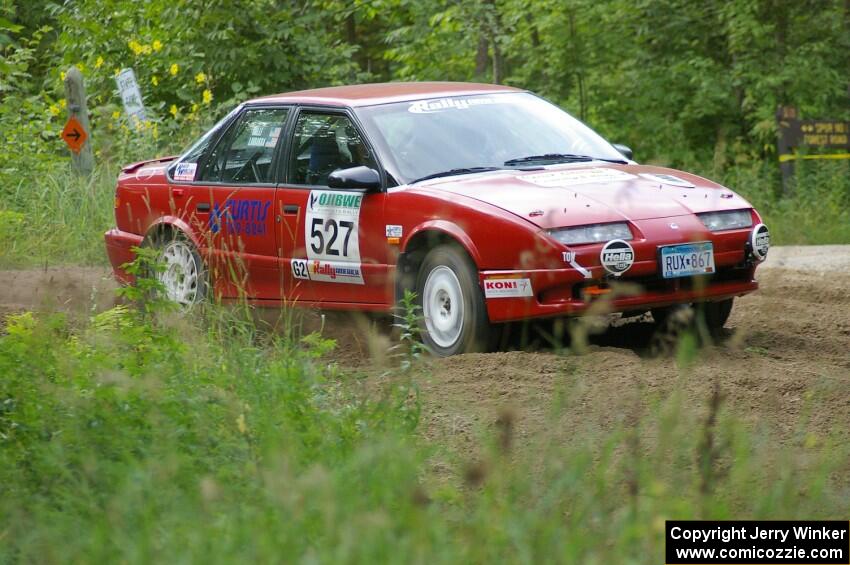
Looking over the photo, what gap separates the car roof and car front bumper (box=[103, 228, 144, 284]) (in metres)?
1.41

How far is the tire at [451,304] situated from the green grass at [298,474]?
1528 millimetres

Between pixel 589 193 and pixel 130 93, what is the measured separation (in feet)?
35.8

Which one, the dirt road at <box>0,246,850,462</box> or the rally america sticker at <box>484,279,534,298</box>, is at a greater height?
the rally america sticker at <box>484,279,534,298</box>

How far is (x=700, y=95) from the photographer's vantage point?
20.1 metres

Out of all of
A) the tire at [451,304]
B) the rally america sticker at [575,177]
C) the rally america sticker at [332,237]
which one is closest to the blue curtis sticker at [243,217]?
the rally america sticker at [332,237]

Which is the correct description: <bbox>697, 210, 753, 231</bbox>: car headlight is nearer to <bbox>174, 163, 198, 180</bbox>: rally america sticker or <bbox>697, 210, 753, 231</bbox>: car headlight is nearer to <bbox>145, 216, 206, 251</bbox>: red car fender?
<bbox>145, 216, 206, 251</bbox>: red car fender

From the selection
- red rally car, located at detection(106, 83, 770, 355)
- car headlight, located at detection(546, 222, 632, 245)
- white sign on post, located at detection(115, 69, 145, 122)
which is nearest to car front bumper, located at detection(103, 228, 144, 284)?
red rally car, located at detection(106, 83, 770, 355)

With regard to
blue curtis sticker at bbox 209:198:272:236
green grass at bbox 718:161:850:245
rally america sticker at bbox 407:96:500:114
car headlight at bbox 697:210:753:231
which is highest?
rally america sticker at bbox 407:96:500:114

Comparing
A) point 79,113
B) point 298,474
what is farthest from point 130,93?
point 298,474

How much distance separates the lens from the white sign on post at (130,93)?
17.0m

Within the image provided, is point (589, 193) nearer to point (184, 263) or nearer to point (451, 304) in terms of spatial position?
point (451, 304)

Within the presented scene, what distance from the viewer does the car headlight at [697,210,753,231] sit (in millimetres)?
7473

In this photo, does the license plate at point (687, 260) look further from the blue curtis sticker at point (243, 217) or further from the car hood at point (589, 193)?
the blue curtis sticker at point (243, 217)

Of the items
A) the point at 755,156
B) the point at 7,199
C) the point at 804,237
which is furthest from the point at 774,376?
the point at 755,156
